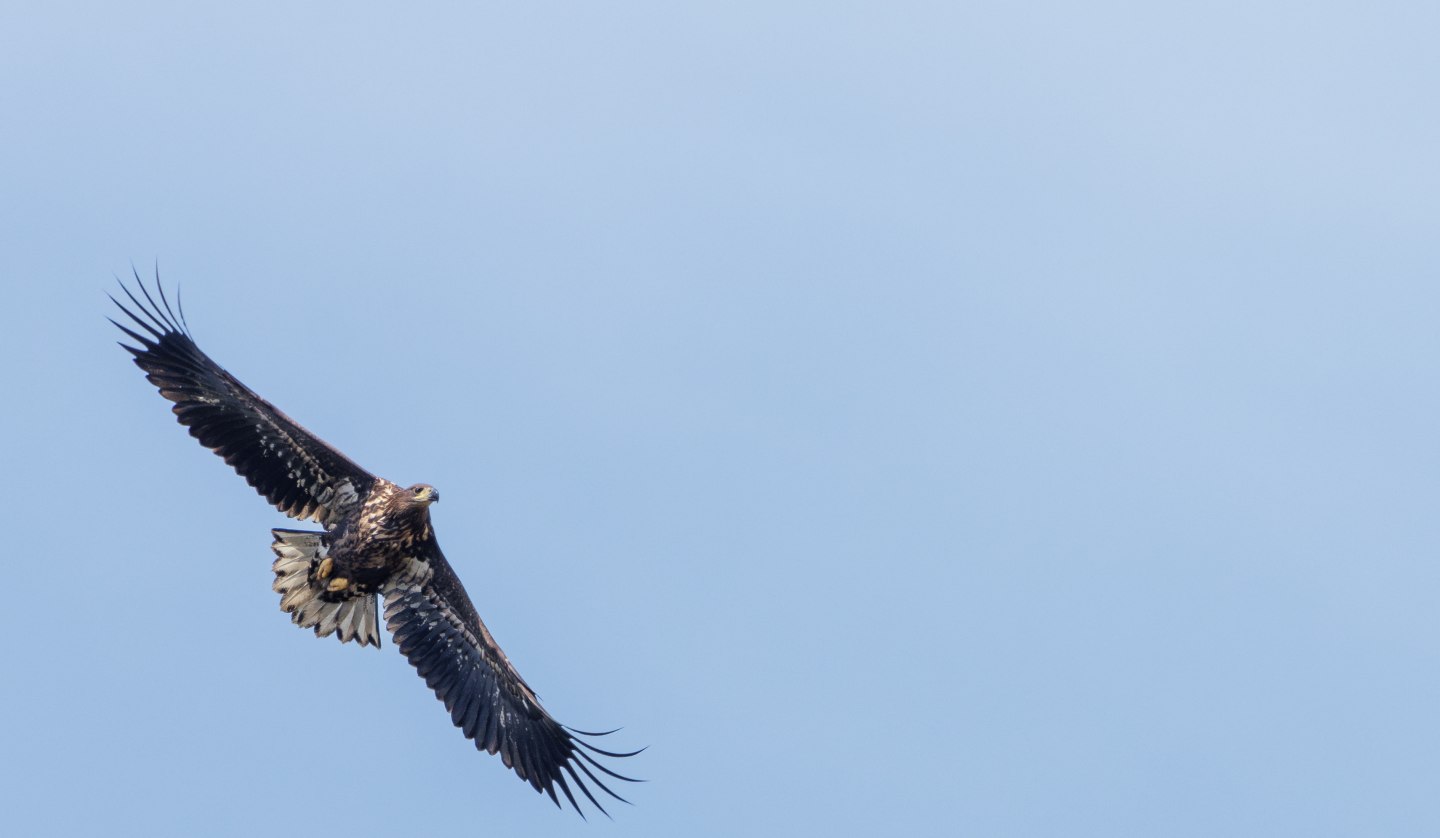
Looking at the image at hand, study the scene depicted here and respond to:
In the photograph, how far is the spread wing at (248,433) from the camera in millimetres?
30578

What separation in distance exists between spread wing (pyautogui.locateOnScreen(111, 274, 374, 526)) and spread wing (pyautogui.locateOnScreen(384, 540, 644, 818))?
125cm

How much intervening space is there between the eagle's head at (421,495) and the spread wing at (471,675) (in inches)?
28.6

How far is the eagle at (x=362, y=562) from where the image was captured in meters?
30.6

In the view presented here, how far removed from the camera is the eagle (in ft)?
100

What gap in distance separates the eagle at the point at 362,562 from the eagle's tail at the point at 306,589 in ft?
0.04

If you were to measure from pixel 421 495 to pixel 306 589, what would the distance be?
5.85 ft

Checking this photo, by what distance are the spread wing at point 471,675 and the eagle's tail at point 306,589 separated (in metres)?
0.56

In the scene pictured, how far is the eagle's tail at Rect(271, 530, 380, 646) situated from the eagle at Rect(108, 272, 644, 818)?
1cm

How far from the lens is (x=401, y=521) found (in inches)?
1204

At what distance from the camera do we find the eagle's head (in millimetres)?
30516

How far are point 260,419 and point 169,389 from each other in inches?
42.0

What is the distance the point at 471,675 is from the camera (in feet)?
102

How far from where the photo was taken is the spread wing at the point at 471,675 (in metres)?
30.5

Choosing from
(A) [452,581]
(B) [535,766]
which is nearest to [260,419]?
(A) [452,581]
